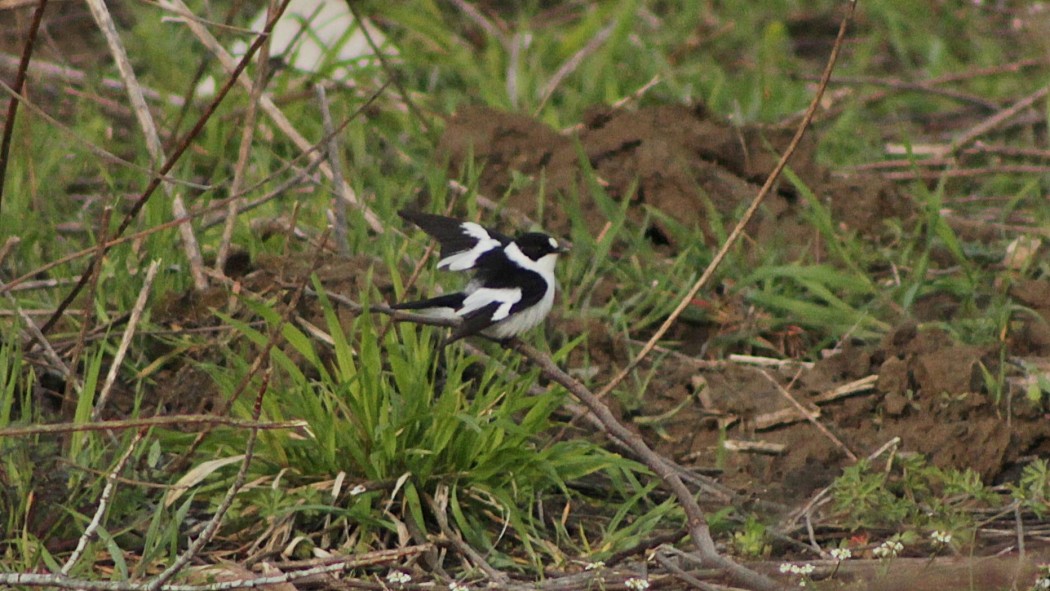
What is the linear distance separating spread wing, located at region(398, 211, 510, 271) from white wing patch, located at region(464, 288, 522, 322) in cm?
15

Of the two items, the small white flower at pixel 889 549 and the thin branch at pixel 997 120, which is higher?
the thin branch at pixel 997 120

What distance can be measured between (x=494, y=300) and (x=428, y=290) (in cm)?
92

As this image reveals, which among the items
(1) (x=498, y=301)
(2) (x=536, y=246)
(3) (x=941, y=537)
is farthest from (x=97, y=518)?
(3) (x=941, y=537)

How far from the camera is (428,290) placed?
4457mm

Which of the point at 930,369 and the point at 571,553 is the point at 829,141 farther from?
the point at 571,553

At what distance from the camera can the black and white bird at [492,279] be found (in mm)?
3553

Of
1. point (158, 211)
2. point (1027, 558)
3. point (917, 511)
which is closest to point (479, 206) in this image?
point (158, 211)

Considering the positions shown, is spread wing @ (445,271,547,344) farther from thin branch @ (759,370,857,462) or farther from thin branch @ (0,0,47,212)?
thin branch @ (0,0,47,212)

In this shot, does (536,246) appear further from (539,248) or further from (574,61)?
(574,61)

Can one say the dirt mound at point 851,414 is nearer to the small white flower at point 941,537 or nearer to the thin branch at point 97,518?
the small white flower at point 941,537

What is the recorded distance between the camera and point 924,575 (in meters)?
3.39

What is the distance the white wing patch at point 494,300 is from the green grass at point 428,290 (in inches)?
11.1

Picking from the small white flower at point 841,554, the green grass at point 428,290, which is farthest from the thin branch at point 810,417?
the small white flower at point 841,554

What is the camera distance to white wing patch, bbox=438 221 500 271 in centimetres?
377
